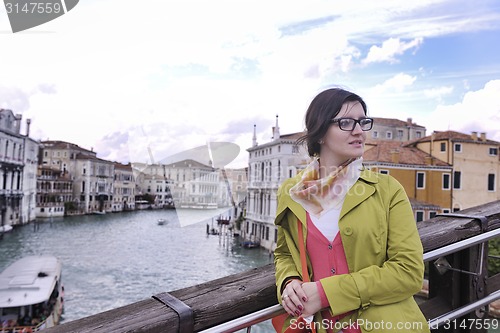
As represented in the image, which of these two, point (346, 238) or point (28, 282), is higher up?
point (346, 238)

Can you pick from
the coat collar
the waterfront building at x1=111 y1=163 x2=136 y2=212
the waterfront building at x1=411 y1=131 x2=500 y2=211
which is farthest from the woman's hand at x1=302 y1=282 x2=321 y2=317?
the waterfront building at x1=111 y1=163 x2=136 y2=212

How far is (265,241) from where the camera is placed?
20578mm

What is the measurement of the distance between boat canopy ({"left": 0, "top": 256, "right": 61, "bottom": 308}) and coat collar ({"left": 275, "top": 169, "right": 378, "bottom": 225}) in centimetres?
1093

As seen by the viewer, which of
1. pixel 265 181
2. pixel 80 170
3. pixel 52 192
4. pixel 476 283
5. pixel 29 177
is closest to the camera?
pixel 476 283

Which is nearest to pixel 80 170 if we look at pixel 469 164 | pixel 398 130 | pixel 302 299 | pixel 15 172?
pixel 15 172

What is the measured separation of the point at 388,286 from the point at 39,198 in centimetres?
3748

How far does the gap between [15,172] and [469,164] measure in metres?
29.2

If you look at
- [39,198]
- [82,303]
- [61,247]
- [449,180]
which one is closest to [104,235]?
[61,247]

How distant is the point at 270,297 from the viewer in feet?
2.52

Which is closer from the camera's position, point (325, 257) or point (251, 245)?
point (325, 257)

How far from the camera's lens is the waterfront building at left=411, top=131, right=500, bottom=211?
563 inches

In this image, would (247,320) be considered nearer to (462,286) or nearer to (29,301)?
(462,286)

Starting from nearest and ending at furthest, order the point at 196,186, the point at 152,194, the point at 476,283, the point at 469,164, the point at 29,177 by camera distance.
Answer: the point at 476,283 → the point at 196,186 → the point at 469,164 → the point at 29,177 → the point at 152,194

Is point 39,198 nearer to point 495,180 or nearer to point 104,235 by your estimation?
point 104,235
